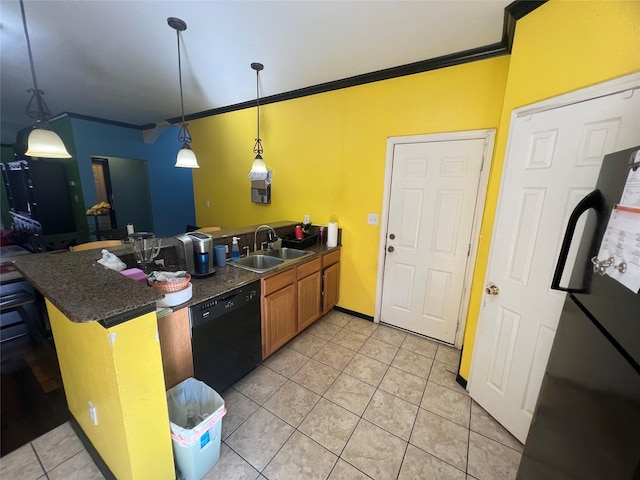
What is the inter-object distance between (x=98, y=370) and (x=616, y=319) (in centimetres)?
185

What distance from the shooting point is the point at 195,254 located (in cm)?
184

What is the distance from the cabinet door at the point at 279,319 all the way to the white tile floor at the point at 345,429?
0.59 feet

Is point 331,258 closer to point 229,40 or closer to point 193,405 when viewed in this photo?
point 193,405

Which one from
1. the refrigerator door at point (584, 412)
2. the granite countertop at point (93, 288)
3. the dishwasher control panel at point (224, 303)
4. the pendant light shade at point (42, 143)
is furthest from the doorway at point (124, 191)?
the refrigerator door at point (584, 412)

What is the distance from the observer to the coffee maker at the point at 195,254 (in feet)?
5.96

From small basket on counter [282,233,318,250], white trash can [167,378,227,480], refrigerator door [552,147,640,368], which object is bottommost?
white trash can [167,378,227,480]

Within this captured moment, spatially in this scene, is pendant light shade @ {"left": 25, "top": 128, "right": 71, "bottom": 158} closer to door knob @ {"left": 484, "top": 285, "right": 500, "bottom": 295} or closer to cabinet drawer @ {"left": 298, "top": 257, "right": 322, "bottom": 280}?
cabinet drawer @ {"left": 298, "top": 257, "right": 322, "bottom": 280}

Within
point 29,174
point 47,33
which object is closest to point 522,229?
point 47,33

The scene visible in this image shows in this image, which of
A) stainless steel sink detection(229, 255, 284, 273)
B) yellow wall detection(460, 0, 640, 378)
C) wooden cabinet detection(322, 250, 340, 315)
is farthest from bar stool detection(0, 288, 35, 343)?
yellow wall detection(460, 0, 640, 378)

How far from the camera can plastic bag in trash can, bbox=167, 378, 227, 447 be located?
1329 mm

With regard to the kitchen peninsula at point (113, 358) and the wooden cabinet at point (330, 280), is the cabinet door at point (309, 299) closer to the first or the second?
the wooden cabinet at point (330, 280)

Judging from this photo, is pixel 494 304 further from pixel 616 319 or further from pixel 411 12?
pixel 411 12

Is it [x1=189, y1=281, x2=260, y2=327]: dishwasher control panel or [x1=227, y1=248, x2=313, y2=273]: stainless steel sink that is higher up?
[x1=227, y1=248, x2=313, y2=273]: stainless steel sink

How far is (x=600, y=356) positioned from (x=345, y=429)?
55.3 inches
